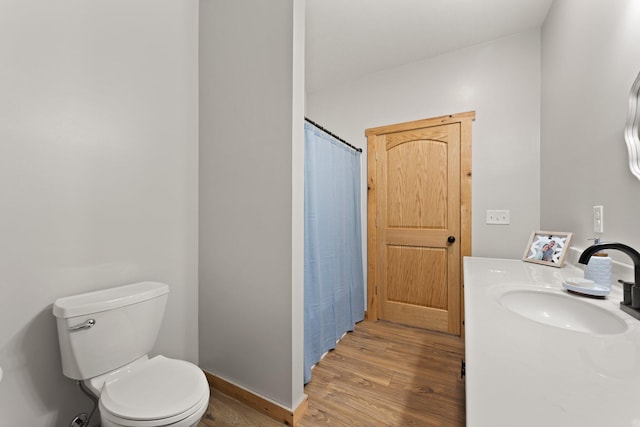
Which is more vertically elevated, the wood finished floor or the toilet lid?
the toilet lid

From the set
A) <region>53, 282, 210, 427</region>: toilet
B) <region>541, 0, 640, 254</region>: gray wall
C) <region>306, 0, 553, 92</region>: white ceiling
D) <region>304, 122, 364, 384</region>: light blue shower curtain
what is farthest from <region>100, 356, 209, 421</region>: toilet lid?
<region>306, 0, 553, 92</region>: white ceiling

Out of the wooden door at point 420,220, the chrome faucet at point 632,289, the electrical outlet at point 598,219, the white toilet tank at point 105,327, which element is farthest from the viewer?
the wooden door at point 420,220

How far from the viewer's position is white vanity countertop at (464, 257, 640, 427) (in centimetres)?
38

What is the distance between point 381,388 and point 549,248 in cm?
134

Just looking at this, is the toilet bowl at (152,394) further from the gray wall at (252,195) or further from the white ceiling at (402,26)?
the white ceiling at (402,26)

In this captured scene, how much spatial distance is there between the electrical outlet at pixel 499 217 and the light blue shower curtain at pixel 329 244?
3.67 ft

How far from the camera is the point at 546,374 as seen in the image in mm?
481

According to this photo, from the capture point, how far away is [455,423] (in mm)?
1377

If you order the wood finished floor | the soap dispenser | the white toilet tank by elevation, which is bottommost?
the wood finished floor

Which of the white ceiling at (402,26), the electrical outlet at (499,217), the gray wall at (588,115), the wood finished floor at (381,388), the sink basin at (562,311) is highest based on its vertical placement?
the white ceiling at (402,26)

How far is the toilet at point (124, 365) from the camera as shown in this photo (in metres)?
0.99

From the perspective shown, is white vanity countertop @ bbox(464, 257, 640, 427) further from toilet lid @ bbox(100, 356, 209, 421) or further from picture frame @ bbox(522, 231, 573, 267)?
toilet lid @ bbox(100, 356, 209, 421)

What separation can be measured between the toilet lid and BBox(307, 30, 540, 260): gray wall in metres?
2.23

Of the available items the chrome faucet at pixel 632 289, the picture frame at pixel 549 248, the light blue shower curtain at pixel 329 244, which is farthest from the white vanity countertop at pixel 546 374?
the light blue shower curtain at pixel 329 244
